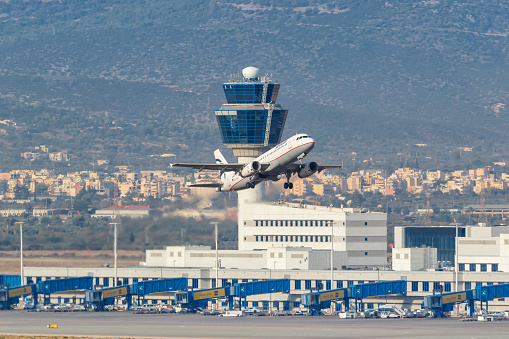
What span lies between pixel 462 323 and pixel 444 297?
14.7m

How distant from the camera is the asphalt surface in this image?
154375 mm

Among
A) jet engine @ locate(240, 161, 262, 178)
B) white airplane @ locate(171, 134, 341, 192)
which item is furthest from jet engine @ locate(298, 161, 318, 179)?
jet engine @ locate(240, 161, 262, 178)

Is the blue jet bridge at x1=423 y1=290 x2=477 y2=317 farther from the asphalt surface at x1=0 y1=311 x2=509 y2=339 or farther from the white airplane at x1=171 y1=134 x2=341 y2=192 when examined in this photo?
the white airplane at x1=171 y1=134 x2=341 y2=192

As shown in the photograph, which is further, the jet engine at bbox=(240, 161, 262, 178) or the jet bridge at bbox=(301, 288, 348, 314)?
the jet bridge at bbox=(301, 288, 348, 314)

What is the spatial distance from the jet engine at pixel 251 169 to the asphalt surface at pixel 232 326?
1926 centimetres

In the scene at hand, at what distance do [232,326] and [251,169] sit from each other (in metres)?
29.2

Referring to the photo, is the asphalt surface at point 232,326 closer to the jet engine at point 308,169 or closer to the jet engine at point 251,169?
the jet engine at point 251,169

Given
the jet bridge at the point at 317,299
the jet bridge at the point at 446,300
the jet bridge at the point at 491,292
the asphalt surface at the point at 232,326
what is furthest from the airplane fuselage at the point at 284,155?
the jet bridge at the point at 491,292

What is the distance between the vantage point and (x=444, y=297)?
192 metres

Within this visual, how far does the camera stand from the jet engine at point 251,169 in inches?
5842

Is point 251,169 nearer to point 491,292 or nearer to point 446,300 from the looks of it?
point 446,300

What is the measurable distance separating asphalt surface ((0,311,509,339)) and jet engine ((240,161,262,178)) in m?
19.3

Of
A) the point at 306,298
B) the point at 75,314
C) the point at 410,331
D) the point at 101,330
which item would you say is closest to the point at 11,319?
the point at 75,314

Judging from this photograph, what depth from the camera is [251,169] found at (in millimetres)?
149000
